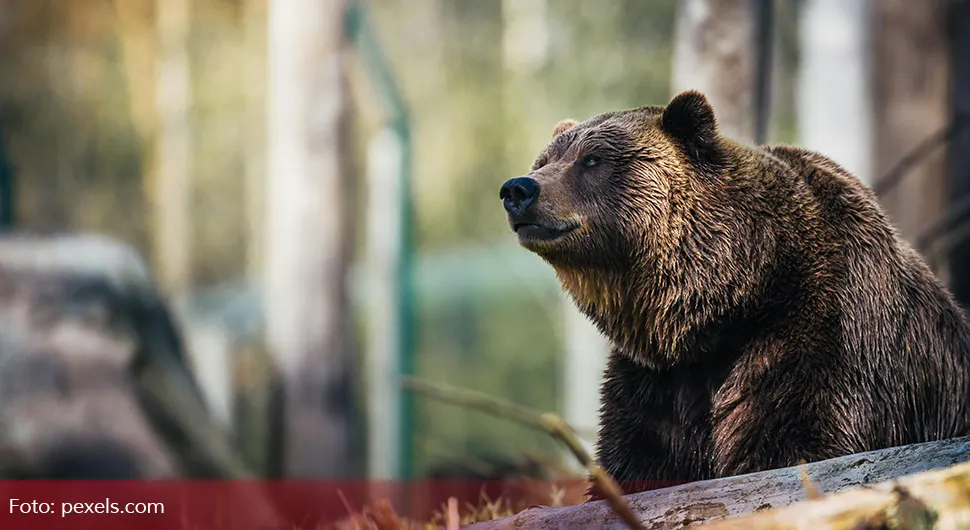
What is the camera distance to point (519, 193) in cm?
262

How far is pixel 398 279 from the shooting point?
24.8 feet

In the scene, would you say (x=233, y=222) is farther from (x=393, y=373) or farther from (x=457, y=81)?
(x=393, y=373)

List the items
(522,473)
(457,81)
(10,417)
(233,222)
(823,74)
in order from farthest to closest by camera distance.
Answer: (233,222) < (457,81) < (823,74) < (10,417) < (522,473)

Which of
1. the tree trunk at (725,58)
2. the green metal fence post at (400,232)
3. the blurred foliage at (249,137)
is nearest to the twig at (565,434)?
the tree trunk at (725,58)

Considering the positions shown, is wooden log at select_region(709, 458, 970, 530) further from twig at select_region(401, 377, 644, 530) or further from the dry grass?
the dry grass

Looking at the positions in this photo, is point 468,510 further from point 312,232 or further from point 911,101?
point 911,101

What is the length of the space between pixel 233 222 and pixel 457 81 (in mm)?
9477

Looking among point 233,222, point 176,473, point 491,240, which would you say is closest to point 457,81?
point 491,240

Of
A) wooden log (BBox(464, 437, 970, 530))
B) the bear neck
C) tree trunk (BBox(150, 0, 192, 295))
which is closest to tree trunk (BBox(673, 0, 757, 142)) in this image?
the bear neck

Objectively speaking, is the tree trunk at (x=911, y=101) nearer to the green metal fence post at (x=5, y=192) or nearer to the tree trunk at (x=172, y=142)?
the green metal fence post at (x=5, y=192)

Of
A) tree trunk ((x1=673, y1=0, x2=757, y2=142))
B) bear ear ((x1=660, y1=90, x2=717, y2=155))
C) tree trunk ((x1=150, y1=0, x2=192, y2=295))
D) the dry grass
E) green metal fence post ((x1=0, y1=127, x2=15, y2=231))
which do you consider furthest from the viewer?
tree trunk ((x1=150, y1=0, x2=192, y2=295))

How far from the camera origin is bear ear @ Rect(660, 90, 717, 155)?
273cm

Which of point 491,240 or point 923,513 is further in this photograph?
point 491,240

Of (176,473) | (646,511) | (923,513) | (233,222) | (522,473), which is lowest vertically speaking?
(233,222)
